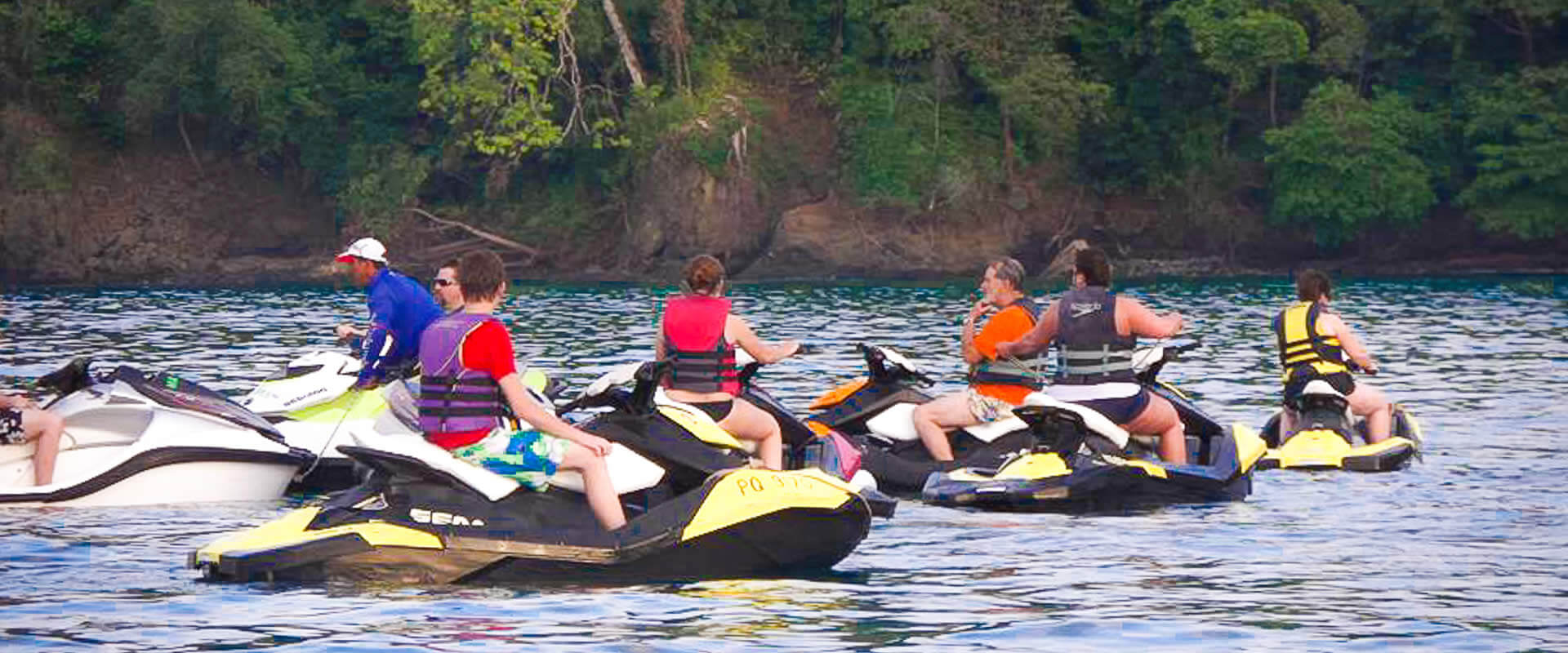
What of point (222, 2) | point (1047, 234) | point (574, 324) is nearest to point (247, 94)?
point (222, 2)

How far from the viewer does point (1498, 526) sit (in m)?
14.9

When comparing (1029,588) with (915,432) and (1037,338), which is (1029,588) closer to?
(1037,338)

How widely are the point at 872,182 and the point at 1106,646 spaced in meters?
47.5

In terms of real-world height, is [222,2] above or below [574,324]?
above

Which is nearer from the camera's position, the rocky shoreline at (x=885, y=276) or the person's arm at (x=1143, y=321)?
the person's arm at (x=1143, y=321)

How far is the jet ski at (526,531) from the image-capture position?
1220 centimetres

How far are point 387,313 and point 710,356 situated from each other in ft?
7.61

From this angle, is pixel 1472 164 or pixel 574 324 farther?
pixel 1472 164

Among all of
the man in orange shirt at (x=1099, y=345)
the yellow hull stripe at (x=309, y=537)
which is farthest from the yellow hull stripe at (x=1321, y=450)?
the yellow hull stripe at (x=309, y=537)

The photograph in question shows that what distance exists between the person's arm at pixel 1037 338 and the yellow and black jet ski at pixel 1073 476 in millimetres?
525

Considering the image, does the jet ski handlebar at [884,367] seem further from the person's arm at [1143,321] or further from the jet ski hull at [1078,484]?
the person's arm at [1143,321]

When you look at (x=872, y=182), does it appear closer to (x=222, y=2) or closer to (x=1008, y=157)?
(x=1008, y=157)

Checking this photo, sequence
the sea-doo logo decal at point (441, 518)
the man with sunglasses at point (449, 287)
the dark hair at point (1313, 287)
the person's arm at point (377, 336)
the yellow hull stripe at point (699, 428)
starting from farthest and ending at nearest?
the dark hair at point (1313, 287)
the man with sunglasses at point (449, 287)
the person's arm at point (377, 336)
the yellow hull stripe at point (699, 428)
the sea-doo logo decal at point (441, 518)

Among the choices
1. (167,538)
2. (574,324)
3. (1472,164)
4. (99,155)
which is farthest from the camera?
(99,155)
